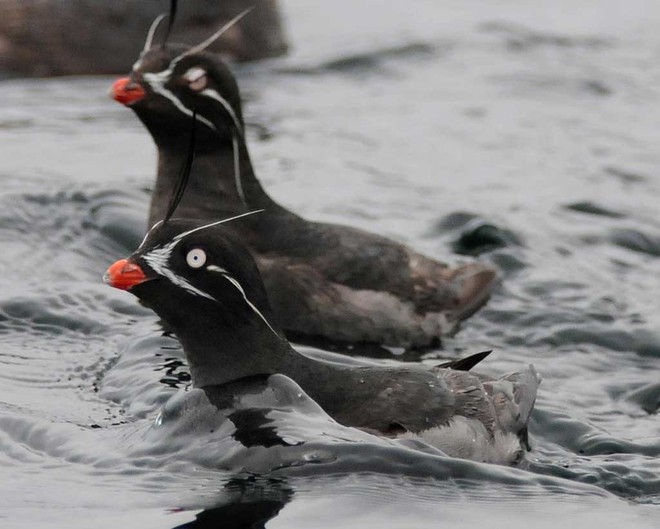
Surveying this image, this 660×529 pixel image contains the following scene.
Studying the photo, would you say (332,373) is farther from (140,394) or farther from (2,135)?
(2,135)

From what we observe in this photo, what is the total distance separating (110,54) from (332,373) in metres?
8.89

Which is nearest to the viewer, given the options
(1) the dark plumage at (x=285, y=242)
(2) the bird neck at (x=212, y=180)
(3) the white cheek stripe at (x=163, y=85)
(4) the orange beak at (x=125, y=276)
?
(4) the orange beak at (x=125, y=276)

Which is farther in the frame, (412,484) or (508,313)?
(508,313)

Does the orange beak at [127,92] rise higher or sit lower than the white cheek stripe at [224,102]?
higher

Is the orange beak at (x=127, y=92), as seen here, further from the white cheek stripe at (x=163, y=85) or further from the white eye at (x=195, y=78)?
the white eye at (x=195, y=78)

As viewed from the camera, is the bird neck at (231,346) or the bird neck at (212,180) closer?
the bird neck at (231,346)

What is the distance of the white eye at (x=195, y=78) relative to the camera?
987 centimetres

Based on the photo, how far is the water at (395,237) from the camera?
6.86 m

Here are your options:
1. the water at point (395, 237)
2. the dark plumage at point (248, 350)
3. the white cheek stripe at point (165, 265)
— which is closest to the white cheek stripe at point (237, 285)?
the dark plumage at point (248, 350)

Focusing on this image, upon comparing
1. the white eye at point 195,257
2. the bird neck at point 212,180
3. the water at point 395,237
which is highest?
the white eye at point 195,257

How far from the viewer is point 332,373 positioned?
736 centimetres

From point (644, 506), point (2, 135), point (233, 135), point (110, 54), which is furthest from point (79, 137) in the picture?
point (644, 506)

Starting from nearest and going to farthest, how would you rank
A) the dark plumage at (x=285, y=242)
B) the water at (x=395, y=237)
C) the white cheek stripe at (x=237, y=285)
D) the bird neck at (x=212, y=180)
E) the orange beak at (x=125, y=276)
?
the water at (x=395, y=237) → the orange beak at (x=125, y=276) → the white cheek stripe at (x=237, y=285) → the dark plumage at (x=285, y=242) → the bird neck at (x=212, y=180)

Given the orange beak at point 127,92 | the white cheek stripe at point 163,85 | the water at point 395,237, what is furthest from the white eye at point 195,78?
the water at point 395,237
